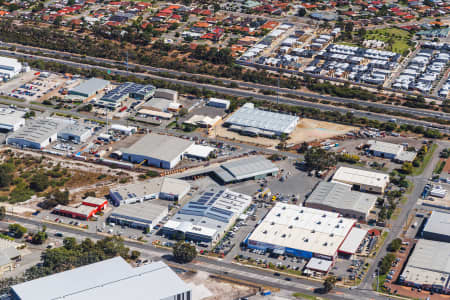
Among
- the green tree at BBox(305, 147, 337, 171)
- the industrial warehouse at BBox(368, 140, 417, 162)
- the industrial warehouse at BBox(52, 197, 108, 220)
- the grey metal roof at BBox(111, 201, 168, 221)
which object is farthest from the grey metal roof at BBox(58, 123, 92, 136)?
the industrial warehouse at BBox(368, 140, 417, 162)

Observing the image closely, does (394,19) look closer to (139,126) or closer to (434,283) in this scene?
(139,126)

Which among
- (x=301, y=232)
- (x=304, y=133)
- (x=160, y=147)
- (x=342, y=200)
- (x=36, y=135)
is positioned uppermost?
(x=301, y=232)

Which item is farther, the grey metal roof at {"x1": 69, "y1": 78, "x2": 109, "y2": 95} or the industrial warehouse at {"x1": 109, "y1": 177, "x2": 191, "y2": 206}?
the grey metal roof at {"x1": 69, "y1": 78, "x2": 109, "y2": 95}

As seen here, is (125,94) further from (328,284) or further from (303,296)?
(328,284)

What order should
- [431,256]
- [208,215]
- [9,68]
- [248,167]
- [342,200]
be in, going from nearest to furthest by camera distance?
[431,256] → [208,215] → [342,200] → [248,167] → [9,68]

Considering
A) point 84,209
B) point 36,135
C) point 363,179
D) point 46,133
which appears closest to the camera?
point 84,209

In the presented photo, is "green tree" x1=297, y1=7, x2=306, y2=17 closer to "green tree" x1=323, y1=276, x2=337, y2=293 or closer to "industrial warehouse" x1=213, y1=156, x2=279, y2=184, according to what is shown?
"industrial warehouse" x1=213, y1=156, x2=279, y2=184

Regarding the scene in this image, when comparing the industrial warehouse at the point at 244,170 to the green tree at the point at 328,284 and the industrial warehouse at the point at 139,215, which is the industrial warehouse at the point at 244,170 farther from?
the green tree at the point at 328,284

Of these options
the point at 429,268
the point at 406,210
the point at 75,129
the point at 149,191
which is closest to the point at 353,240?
the point at 429,268
